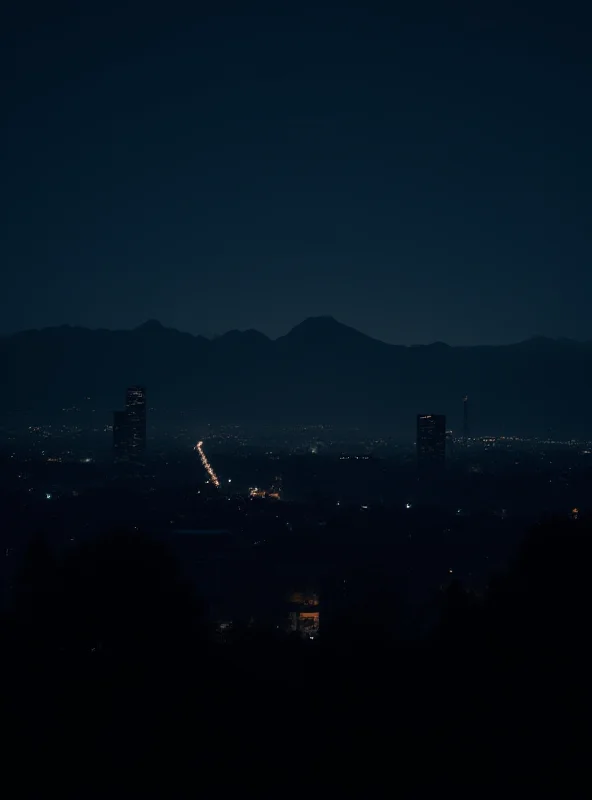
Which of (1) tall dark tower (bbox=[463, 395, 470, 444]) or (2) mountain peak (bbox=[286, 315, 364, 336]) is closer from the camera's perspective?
(1) tall dark tower (bbox=[463, 395, 470, 444])

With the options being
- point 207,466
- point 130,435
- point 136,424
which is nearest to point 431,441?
point 207,466

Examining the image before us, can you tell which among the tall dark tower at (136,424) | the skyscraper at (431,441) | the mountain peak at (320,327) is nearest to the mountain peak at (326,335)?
the mountain peak at (320,327)

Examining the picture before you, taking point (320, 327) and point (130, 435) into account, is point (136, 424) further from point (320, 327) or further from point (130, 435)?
point (320, 327)

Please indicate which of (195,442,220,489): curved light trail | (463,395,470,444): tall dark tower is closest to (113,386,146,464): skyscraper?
(195,442,220,489): curved light trail

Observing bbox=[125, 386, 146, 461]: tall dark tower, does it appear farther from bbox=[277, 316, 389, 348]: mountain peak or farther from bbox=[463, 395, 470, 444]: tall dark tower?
bbox=[277, 316, 389, 348]: mountain peak

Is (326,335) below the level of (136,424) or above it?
above

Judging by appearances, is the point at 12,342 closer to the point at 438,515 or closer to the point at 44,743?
the point at 438,515

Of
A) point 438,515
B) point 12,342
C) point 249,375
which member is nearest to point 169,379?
point 249,375
